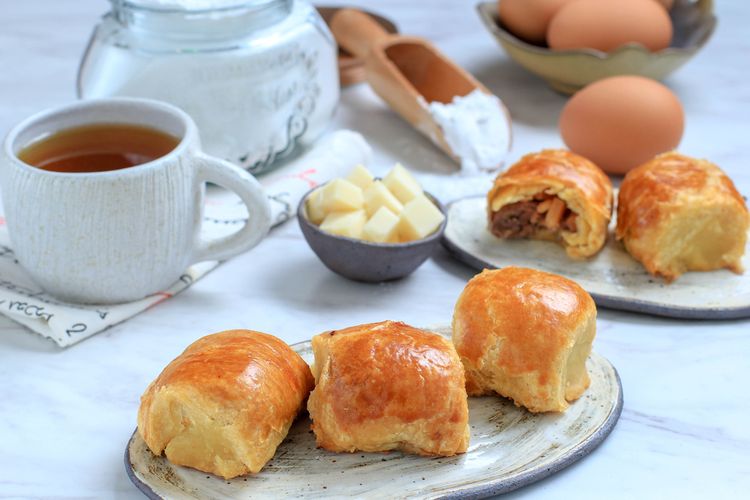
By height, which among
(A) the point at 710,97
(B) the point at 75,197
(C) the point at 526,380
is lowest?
(A) the point at 710,97

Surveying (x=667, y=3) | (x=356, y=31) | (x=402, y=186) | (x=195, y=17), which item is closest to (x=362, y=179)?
(x=402, y=186)

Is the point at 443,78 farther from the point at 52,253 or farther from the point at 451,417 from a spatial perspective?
the point at 451,417

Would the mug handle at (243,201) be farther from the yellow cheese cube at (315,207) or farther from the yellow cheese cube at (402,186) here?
the yellow cheese cube at (402,186)

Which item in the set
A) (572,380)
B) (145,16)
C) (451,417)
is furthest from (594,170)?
(145,16)

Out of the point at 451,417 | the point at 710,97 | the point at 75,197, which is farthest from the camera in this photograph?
the point at 710,97

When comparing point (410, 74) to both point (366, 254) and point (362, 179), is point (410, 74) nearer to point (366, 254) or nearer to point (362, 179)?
point (362, 179)

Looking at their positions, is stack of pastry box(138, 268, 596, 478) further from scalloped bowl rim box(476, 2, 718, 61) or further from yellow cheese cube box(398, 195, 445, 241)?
scalloped bowl rim box(476, 2, 718, 61)
